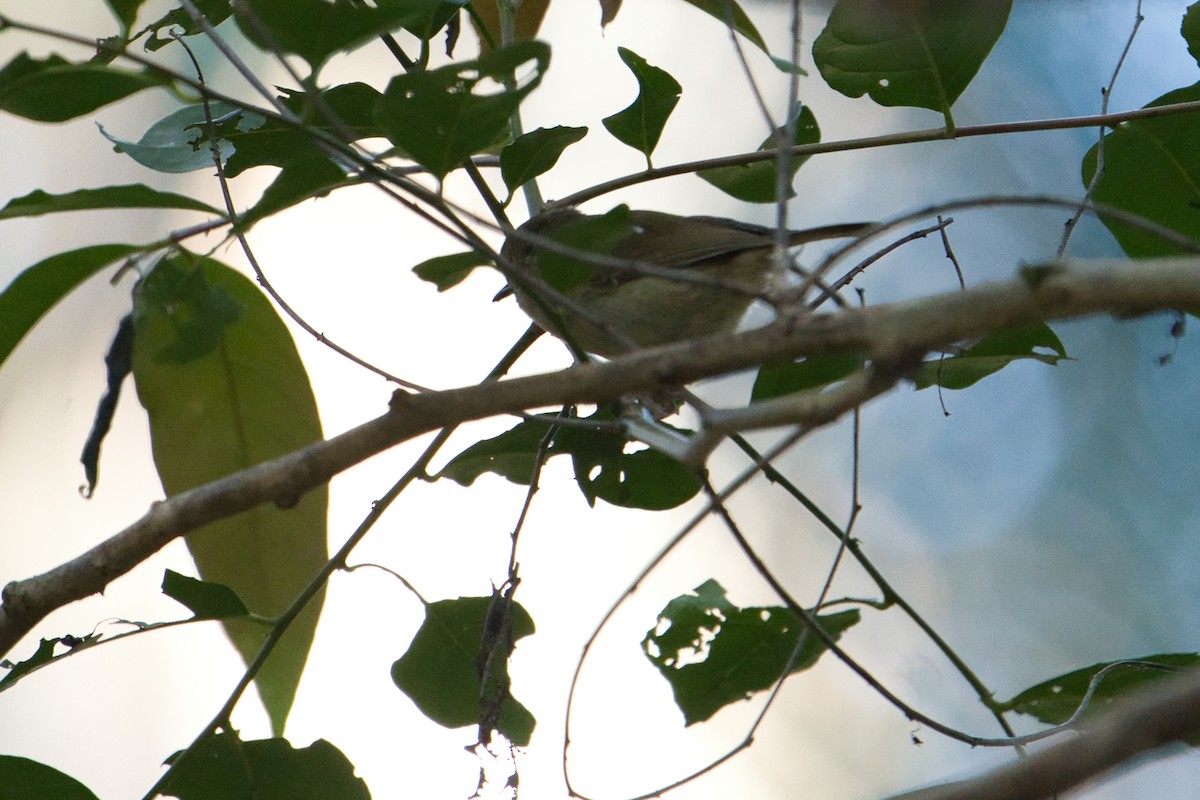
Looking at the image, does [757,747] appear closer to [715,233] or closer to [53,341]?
[715,233]

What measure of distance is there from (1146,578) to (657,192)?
2229 millimetres

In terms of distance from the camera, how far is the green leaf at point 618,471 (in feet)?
5.23

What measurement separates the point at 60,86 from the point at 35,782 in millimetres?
925

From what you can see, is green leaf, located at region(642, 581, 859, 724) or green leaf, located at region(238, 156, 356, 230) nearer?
green leaf, located at region(238, 156, 356, 230)

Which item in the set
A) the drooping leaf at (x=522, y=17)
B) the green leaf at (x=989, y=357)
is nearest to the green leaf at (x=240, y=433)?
the drooping leaf at (x=522, y=17)

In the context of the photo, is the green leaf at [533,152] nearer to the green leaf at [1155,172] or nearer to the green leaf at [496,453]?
the green leaf at [496,453]

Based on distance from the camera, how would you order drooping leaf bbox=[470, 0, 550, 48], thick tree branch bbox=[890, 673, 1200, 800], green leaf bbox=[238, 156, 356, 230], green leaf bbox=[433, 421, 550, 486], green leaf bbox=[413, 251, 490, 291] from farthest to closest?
drooping leaf bbox=[470, 0, 550, 48], green leaf bbox=[433, 421, 550, 486], green leaf bbox=[238, 156, 356, 230], green leaf bbox=[413, 251, 490, 291], thick tree branch bbox=[890, 673, 1200, 800]

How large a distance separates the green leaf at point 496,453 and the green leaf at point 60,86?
2.21 feet

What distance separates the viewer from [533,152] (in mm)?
1383

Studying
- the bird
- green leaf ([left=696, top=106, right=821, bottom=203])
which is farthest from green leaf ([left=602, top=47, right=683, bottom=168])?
the bird

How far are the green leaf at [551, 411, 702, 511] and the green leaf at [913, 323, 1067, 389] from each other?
39cm

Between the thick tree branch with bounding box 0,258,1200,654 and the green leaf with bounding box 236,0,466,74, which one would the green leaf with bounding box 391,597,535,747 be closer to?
the thick tree branch with bounding box 0,258,1200,654

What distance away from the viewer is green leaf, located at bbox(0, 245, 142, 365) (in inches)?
54.0

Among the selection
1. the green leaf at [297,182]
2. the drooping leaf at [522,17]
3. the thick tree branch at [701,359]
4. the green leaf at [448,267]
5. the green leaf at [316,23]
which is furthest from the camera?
the drooping leaf at [522,17]
